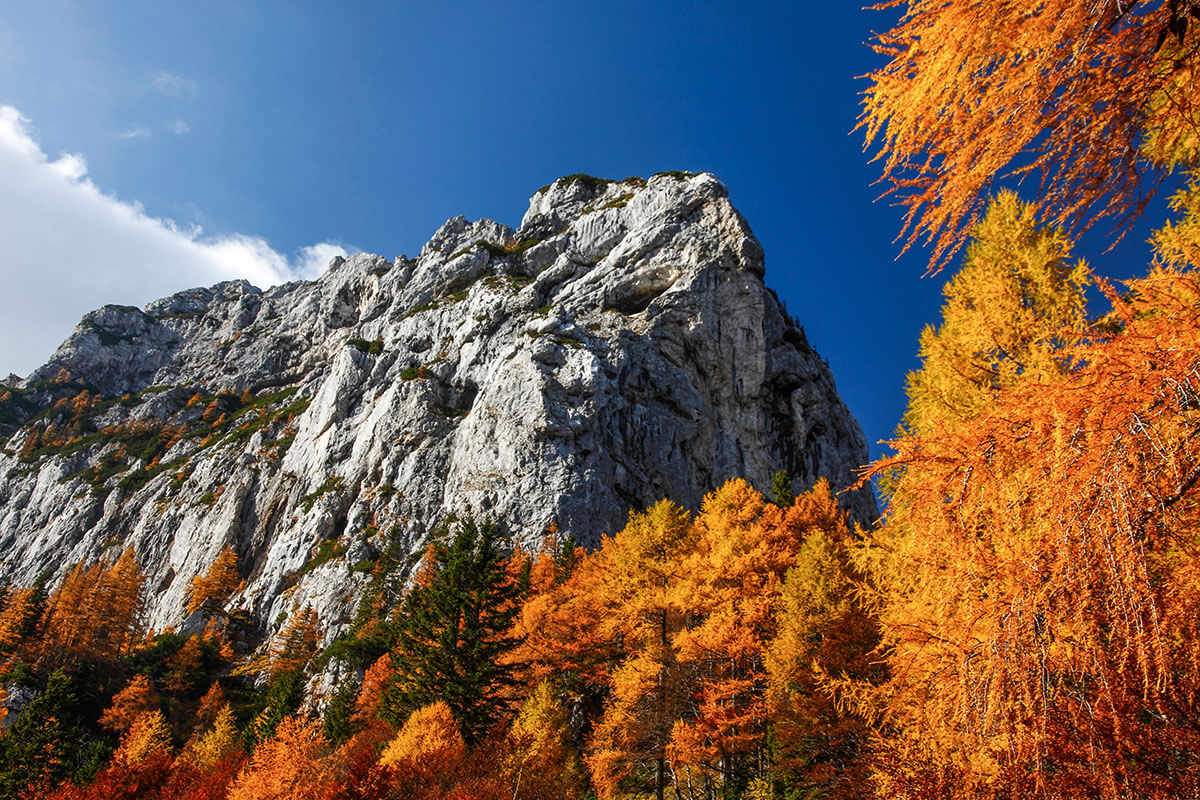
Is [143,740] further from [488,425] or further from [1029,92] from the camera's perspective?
[1029,92]

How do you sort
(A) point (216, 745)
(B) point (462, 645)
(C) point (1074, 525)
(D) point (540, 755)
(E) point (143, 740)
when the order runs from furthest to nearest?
(E) point (143, 740), (A) point (216, 745), (B) point (462, 645), (D) point (540, 755), (C) point (1074, 525)

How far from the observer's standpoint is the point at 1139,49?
3547 mm

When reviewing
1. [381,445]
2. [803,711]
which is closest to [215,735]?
[381,445]

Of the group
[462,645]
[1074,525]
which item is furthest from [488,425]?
[1074,525]

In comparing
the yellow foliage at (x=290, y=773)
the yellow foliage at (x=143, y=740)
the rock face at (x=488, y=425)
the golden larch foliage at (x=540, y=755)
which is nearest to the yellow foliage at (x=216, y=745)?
the yellow foliage at (x=143, y=740)

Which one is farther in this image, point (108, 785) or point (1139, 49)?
point (108, 785)

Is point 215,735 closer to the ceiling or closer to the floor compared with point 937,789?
closer to the floor

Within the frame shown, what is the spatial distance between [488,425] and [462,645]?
36.5 m

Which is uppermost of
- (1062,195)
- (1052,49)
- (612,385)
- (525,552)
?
(612,385)

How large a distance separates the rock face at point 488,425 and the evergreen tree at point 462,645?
2586cm

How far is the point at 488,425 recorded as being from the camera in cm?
5556

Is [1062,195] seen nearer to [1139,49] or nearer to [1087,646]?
[1139,49]

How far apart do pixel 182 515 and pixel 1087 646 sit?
308 feet

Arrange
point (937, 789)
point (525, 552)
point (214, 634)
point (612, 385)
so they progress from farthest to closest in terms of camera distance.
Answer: point (612, 385) < point (214, 634) < point (525, 552) < point (937, 789)
